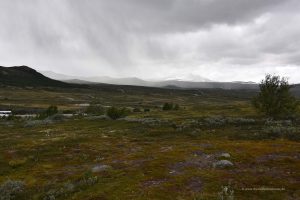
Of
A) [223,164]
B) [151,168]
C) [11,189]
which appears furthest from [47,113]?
[223,164]

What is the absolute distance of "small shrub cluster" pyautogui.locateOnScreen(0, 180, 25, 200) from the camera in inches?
962

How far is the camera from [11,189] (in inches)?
1034

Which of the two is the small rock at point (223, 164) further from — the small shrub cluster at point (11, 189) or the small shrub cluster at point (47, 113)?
the small shrub cluster at point (47, 113)

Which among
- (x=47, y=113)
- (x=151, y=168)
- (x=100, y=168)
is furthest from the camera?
(x=47, y=113)

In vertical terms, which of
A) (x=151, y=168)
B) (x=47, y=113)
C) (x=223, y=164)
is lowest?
(x=47, y=113)

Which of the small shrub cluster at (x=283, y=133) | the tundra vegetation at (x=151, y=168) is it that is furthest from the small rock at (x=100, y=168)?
the small shrub cluster at (x=283, y=133)

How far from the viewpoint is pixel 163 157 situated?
3581 centimetres

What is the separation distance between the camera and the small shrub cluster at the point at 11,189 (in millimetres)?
24442

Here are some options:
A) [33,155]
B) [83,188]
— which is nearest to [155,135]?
[33,155]

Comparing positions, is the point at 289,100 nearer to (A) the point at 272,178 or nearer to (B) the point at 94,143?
(B) the point at 94,143

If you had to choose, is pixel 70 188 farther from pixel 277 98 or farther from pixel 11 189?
pixel 277 98

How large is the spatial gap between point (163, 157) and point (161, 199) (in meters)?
14.6

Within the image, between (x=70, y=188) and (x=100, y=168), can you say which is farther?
(x=100, y=168)

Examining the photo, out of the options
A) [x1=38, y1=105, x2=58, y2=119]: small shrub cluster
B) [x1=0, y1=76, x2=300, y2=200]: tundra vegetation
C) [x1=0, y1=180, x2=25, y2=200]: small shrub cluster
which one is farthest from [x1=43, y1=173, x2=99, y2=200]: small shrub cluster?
[x1=38, y1=105, x2=58, y2=119]: small shrub cluster
